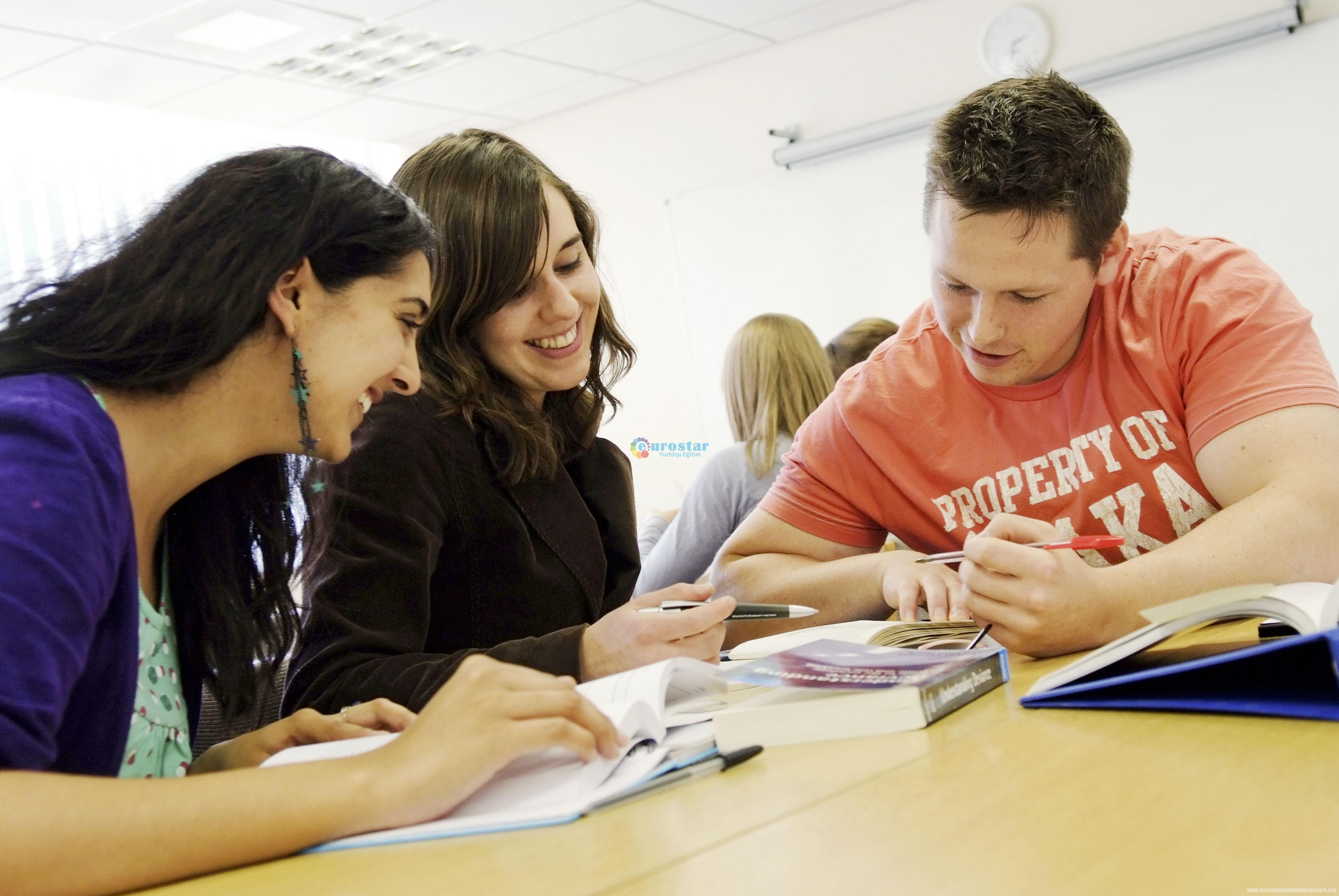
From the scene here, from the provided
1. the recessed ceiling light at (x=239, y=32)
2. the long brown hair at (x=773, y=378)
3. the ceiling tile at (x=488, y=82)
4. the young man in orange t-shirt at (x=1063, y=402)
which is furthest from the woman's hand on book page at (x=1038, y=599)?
the ceiling tile at (x=488, y=82)

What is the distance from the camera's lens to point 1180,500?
1.58 meters

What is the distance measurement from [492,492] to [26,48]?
12.5 ft

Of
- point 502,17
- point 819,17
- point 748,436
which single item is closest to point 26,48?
point 502,17

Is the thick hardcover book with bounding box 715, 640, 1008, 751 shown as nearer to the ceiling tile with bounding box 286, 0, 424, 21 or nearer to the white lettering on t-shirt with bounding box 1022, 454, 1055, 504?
the white lettering on t-shirt with bounding box 1022, 454, 1055, 504

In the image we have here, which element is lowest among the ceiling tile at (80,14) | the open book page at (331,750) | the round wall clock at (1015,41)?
the open book page at (331,750)

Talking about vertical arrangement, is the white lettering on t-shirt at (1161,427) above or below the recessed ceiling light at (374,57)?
below

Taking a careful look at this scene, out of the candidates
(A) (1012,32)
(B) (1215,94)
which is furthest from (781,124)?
(B) (1215,94)

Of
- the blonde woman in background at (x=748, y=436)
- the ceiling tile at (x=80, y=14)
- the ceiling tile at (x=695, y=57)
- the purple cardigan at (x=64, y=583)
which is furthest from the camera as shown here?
the ceiling tile at (x=695, y=57)

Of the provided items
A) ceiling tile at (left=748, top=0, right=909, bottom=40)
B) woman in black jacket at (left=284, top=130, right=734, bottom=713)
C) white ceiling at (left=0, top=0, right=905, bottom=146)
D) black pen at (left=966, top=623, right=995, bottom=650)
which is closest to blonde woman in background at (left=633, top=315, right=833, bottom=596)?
woman in black jacket at (left=284, top=130, right=734, bottom=713)

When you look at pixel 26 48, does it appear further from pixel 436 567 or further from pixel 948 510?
pixel 948 510

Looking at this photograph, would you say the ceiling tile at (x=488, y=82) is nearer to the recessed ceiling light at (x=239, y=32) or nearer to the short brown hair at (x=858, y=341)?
the recessed ceiling light at (x=239, y=32)

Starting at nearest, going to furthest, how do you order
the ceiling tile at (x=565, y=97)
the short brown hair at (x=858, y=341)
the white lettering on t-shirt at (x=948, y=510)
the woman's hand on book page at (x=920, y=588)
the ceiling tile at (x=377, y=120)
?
the woman's hand on book page at (x=920, y=588) < the white lettering on t-shirt at (x=948, y=510) < the short brown hair at (x=858, y=341) < the ceiling tile at (x=377, y=120) < the ceiling tile at (x=565, y=97)

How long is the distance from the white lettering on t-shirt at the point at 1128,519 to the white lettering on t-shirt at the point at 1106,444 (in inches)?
1.2

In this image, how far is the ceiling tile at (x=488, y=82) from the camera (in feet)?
17.4
